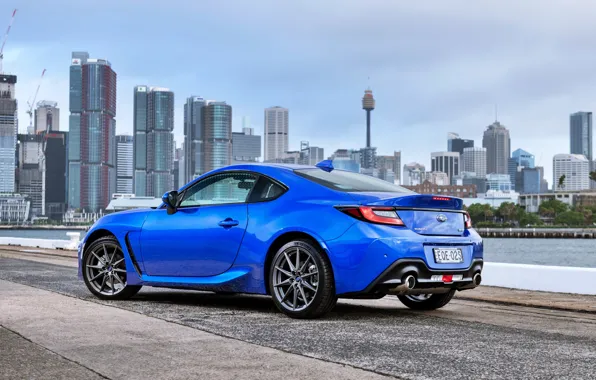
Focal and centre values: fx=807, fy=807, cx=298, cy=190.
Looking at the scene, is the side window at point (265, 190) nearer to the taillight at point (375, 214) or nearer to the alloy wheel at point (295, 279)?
the alloy wheel at point (295, 279)

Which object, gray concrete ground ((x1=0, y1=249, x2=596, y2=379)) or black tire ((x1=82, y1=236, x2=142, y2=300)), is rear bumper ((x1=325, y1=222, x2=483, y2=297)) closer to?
gray concrete ground ((x1=0, y1=249, x2=596, y2=379))

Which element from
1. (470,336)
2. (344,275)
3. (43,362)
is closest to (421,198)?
(344,275)

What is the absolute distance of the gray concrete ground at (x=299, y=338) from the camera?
14.5 ft

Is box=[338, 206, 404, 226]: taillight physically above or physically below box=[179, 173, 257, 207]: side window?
below

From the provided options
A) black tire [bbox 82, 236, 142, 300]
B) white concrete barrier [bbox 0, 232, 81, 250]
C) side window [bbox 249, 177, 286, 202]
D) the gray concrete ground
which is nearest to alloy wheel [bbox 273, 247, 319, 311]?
the gray concrete ground

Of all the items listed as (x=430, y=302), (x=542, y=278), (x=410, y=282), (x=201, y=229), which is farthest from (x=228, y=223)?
(x=542, y=278)

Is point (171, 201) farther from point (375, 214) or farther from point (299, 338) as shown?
point (299, 338)

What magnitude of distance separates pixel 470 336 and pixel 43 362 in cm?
292

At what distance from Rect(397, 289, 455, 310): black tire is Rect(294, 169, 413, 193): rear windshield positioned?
1.09 metres

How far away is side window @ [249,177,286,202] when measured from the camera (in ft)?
23.3

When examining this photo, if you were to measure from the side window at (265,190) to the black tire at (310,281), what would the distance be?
57cm

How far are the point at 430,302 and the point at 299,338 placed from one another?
244cm

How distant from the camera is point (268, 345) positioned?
5.25 metres

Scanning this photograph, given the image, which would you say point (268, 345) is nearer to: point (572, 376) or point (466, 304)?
point (572, 376)
